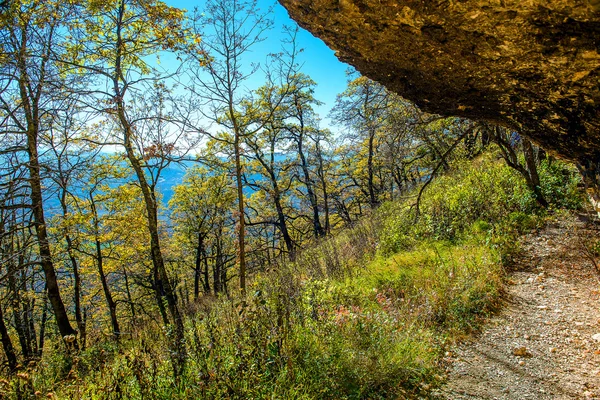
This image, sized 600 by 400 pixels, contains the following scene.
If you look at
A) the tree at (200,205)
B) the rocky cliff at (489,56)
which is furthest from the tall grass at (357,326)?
the tree at (200,205)

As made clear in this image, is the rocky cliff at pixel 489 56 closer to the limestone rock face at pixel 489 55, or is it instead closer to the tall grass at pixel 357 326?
the limestone rock face at pixel 489 55

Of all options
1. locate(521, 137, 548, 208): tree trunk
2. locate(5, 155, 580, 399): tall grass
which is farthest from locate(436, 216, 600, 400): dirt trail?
locate(521, 137, 548, 208): tree trunk

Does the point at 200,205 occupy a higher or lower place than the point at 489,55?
higher

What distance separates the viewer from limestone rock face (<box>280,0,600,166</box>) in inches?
67.3

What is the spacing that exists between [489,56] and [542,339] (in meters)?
3.92

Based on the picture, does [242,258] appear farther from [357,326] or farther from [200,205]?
[200,205]

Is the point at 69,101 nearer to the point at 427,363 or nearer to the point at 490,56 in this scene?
the point at 490,56

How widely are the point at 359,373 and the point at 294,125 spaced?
17.2m

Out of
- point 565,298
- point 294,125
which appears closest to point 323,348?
point 565,298

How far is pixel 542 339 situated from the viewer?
390 cm

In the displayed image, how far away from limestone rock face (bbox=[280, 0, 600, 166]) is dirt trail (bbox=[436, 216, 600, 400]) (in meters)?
2.39

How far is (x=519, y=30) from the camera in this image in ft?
5.93

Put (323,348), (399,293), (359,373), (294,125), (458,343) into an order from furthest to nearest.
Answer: (294,125)
(399,293)
(458,343)
(323,348)
(359,373)

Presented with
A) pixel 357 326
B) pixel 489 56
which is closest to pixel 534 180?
pixel 357 326
